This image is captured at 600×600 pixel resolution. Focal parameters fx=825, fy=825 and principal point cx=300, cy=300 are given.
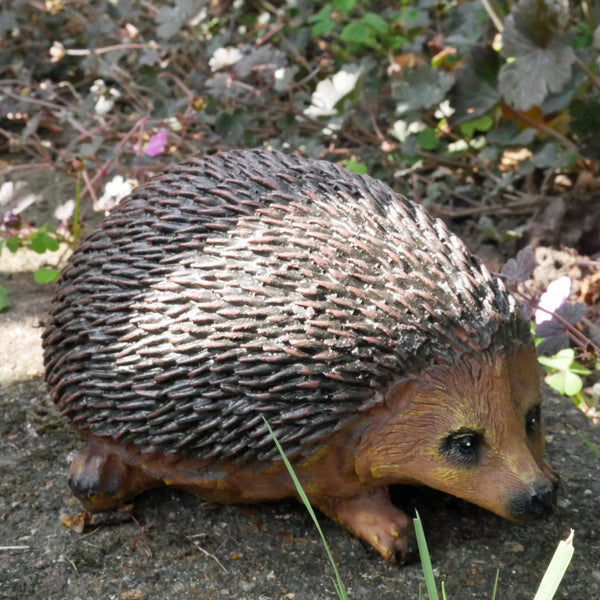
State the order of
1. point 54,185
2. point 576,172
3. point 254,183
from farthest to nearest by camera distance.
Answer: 1. point 54,185
2. point 576,172
3. point 254,183

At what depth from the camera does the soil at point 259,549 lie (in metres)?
2.29

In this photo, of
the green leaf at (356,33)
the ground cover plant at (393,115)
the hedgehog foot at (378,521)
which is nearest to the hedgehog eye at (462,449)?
the hedgehog foot at (378,521)

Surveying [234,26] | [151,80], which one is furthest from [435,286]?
[234,26]

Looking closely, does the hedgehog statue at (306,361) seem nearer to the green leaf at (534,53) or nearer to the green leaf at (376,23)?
the green leaf at (534,53)

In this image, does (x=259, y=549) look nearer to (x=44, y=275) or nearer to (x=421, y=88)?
(x=44, y=275)

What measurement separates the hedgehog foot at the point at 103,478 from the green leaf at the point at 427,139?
2482 mm

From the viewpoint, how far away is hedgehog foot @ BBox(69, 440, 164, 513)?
245cm

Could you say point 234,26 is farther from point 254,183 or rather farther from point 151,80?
point 254,183

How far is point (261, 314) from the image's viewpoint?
2.16m

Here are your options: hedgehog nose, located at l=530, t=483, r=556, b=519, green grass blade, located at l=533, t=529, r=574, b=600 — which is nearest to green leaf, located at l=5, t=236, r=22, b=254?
hedgehog nose, located at l=530, t=483, r=556, b=519

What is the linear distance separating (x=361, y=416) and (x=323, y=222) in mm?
548

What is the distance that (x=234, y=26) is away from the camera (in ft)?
19.3

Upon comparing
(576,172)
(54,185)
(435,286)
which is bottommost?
(54,185)

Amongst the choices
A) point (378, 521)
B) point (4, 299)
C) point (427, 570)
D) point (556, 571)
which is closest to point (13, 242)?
point (4, 299)
